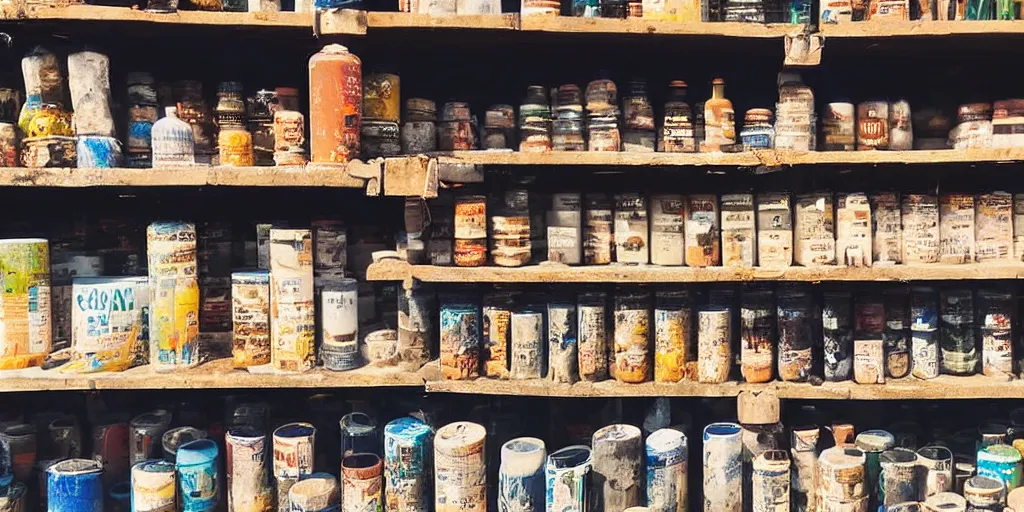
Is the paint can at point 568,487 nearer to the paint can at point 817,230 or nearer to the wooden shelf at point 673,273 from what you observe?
the wooden shelf at point 673,273

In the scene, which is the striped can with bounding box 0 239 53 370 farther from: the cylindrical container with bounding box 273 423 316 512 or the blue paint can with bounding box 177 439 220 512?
the cylindrical container with bounding box 273 423 316 512

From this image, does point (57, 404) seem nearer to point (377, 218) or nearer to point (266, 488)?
point (266, 488)

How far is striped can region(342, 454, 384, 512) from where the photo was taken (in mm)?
2281

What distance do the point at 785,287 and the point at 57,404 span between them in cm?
286

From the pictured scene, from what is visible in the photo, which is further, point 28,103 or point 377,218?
point 377,218

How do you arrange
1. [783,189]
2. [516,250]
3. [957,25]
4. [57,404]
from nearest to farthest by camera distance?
1. [957,25]
2. [516,250]
3. [783,189]
4. [57,404]

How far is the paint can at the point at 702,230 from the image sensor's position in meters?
2.43

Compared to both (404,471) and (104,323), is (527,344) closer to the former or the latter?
(404,471)

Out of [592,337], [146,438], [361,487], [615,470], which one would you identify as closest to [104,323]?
[146,438]

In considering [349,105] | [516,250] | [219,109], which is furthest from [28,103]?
[516,250]

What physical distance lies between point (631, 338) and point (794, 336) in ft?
1.83

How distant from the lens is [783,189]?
8.65 ft

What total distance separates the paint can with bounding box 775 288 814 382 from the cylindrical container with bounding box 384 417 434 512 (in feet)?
4.13

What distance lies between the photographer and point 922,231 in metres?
2.41
